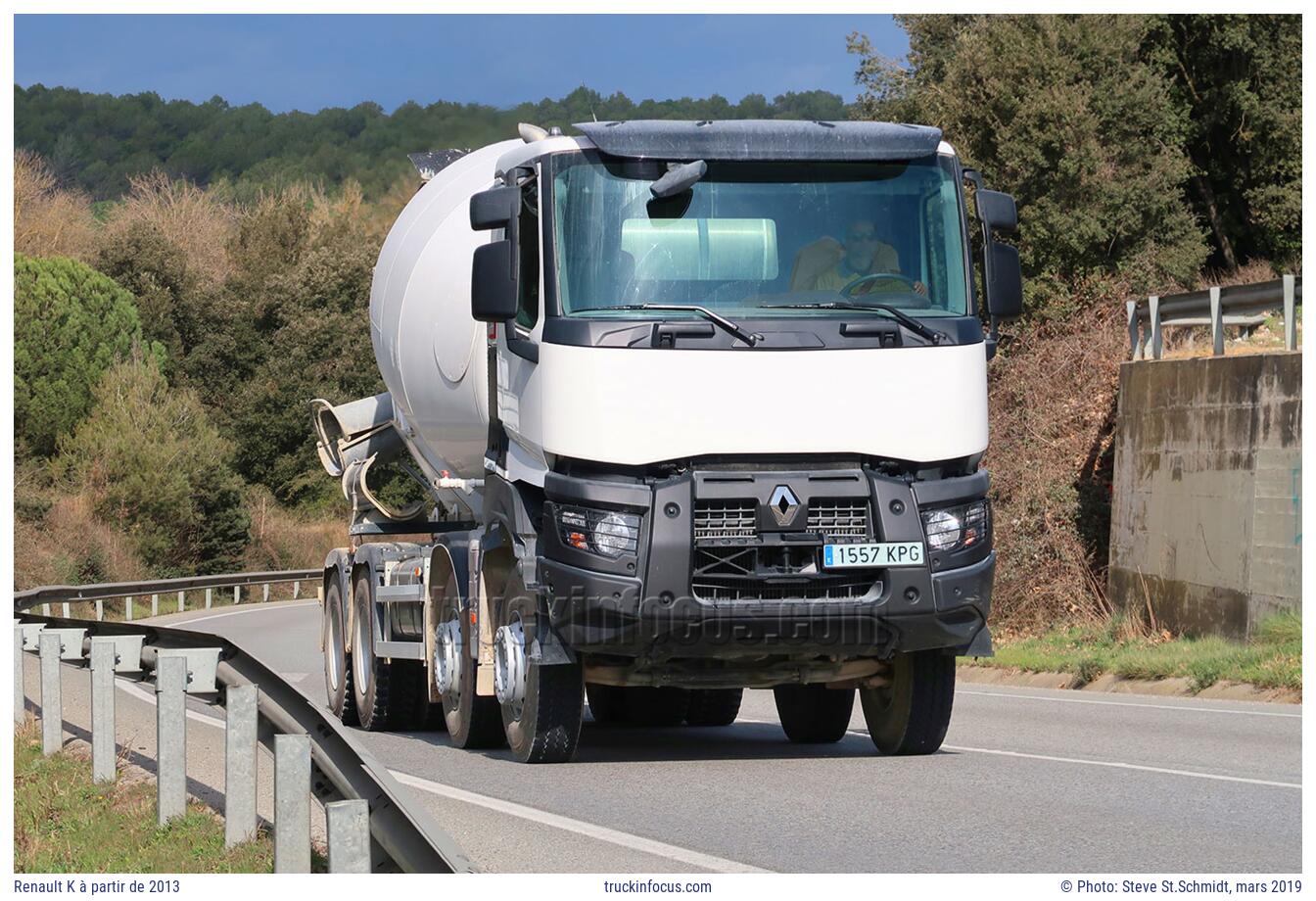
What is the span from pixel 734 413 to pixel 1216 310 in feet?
49.3

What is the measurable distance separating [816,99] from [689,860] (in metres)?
23.3

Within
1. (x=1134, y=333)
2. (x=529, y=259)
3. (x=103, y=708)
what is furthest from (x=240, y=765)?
(x=1134, y=333)

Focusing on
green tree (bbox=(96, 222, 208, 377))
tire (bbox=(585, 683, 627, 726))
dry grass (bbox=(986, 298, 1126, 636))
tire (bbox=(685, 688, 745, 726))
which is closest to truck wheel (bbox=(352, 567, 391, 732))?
tire (bbox=(585, 683, 627, 726))

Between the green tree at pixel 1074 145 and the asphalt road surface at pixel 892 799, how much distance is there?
2170cm

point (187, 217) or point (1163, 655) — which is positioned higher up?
point (187, 217)

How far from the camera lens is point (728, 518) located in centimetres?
1012

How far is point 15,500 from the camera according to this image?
2157 inches

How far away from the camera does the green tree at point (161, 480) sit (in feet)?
188

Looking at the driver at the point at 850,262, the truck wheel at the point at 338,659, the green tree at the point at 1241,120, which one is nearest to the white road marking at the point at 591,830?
the driver at the point at 850,262

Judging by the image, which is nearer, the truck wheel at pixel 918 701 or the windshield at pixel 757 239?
the windshield at pixel 757 239

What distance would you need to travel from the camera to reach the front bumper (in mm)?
10047

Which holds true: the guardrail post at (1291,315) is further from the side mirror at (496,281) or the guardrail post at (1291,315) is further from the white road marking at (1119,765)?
the side mirror at (496,281)

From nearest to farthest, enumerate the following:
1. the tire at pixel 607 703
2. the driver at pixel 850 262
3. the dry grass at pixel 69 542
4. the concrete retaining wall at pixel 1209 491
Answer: the driver at pixel 850 262
the tire at pixel 607 703
the concrete retaining wall at pixel 1209 491
the dry grass at pixel 69 542

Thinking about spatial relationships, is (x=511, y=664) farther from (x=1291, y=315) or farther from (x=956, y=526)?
(x=1291, y=315)
